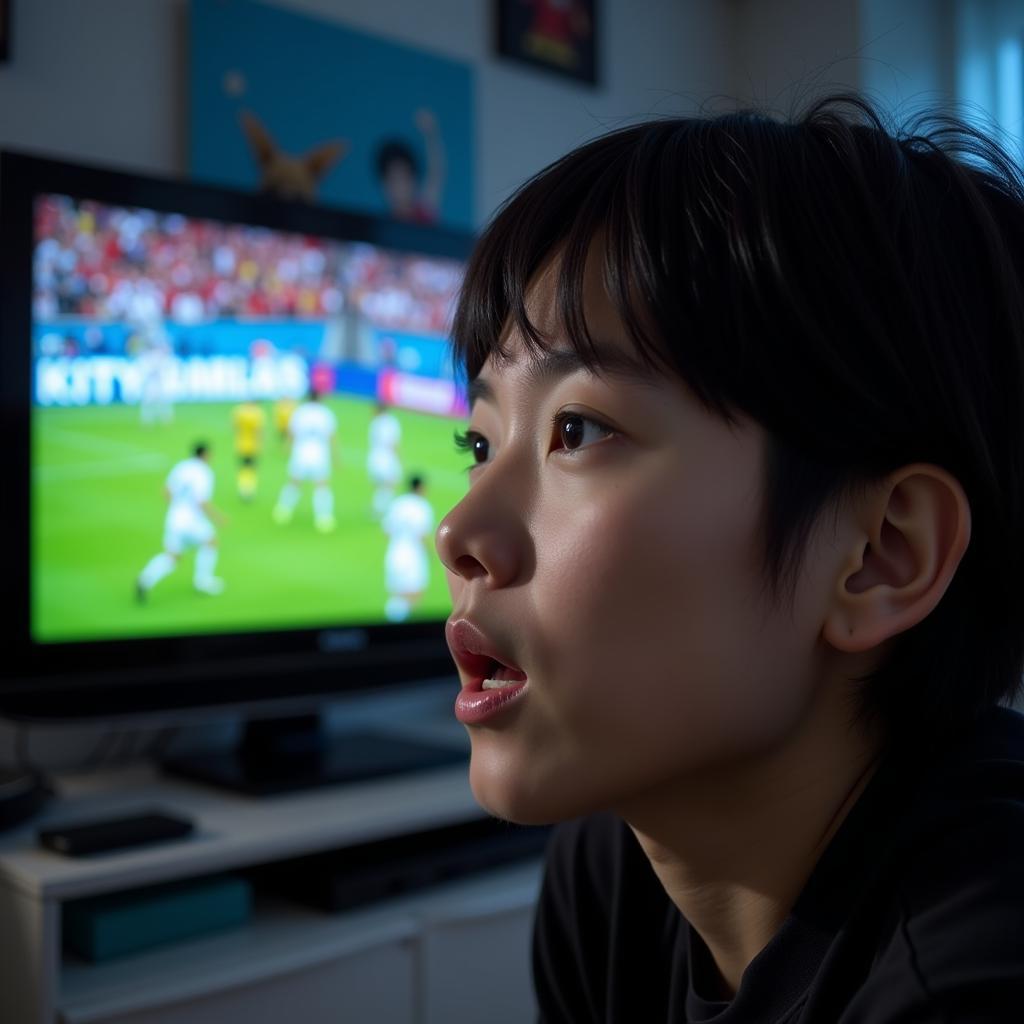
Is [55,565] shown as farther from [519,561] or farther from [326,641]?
[519,561]

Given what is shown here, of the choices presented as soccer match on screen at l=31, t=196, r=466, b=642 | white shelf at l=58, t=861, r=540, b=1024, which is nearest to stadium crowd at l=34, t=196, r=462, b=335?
soccer match on screen at l=31, t=196, r=466, b=642

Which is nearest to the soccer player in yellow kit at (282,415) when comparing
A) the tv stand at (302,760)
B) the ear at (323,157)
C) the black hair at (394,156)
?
the tv stand at (302,760)

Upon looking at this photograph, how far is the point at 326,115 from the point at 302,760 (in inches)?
48.8

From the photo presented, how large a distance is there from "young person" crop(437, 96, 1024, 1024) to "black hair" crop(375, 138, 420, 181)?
166 cm

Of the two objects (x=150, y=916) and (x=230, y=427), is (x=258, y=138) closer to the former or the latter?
(x=230, y=427)

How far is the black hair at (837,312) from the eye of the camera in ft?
1.94

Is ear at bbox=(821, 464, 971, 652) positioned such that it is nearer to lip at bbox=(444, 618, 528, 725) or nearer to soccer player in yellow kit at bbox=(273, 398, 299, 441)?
lip at bbox=(444, 618, 528, 725)

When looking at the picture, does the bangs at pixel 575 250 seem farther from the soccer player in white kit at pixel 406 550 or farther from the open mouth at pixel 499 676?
the soccer player in white kit at pixel 406 550

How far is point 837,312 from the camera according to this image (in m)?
0.59

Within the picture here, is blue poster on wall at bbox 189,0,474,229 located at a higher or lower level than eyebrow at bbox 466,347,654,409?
higher

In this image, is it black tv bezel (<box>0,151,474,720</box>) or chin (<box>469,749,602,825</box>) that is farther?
black tv bezel (<box>0,151,474,720</box>)

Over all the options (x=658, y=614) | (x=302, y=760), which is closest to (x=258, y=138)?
(x=302, y=760)

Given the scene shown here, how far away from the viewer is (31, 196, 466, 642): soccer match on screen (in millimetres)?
1503

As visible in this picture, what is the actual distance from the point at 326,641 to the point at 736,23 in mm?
2144
